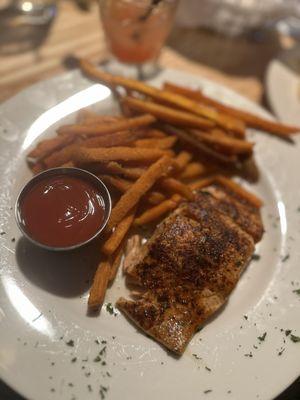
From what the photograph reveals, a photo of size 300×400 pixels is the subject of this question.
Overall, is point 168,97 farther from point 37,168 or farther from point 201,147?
point 37,168

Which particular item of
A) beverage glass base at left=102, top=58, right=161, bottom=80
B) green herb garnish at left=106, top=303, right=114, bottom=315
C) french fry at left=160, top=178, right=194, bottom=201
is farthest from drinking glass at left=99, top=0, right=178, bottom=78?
green herb garnish at left=106, top=303, right=114, bottom=315

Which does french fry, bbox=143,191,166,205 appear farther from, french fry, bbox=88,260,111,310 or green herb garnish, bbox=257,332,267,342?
green herb garnish, bbox=257,332,267,342

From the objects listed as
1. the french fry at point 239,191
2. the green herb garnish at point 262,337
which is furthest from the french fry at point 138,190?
the green herb garnish at point 262,337

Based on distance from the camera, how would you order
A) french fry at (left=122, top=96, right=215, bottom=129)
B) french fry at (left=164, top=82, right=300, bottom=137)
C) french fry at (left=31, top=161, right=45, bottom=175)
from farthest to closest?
french fry at (left=164, top=82, right=300, bottom=137), french fry at (left=122, top=96, right=215, bottom=129), french fry at (left=31, top=161, right=45, bottom=175)

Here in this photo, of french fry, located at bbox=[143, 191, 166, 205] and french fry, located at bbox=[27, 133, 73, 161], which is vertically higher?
french fry, located at bbox=[27, 133, 73, 161]

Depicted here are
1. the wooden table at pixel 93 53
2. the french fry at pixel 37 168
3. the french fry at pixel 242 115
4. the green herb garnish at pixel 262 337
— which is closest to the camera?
the green herb garnish at pixel 262 337

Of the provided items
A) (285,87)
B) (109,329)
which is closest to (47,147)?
(109,329)

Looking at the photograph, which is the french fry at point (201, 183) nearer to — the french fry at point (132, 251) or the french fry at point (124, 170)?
the french fry at point (124, 170)
